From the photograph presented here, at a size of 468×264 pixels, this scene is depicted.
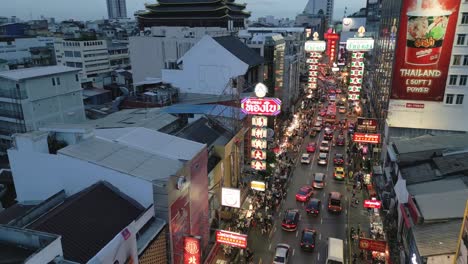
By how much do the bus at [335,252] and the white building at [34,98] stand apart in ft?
110

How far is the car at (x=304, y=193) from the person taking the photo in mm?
36906

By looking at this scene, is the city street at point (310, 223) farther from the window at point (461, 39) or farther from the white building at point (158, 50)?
the white building at point (158, 50)

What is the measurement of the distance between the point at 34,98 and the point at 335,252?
34.5 meters

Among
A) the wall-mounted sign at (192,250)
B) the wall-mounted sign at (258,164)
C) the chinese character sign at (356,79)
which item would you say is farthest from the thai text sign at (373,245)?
the chinese character sign at (356,79)

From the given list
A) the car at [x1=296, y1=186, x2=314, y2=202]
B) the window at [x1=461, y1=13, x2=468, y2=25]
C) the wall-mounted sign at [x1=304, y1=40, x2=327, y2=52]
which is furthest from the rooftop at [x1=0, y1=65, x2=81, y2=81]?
the wall-mounted sign at [x1=304, y1=40, x2=327, y2=52]

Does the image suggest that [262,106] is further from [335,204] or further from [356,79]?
[356,79]

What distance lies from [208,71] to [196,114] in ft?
38.9

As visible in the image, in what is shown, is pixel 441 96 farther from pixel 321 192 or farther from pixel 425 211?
pixel 425 211

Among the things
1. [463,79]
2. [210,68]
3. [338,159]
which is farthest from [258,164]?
[463,79]

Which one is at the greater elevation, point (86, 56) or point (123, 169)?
point (86, 56)

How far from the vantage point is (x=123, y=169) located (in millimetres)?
19359

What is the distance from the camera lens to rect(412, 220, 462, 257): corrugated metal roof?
1955 centimetres

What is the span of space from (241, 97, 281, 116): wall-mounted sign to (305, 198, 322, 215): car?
10353mm

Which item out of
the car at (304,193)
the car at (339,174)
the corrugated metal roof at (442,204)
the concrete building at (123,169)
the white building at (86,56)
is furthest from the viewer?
the white building at (86,56)
